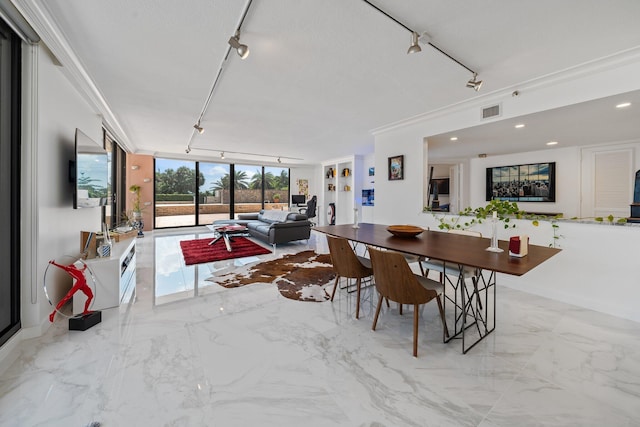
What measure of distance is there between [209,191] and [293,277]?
6484 millimetres

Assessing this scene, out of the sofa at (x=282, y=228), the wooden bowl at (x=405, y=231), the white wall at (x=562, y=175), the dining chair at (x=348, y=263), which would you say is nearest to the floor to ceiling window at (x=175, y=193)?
the sofa at (x=282, y=228)

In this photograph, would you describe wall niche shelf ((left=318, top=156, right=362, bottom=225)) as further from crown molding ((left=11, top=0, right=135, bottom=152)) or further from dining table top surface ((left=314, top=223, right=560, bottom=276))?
crown molding ((left=11, top=0, right=135, bottom=152))

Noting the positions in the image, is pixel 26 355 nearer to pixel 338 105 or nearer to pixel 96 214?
pixel 96 214

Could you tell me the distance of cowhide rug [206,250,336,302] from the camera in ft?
10.1

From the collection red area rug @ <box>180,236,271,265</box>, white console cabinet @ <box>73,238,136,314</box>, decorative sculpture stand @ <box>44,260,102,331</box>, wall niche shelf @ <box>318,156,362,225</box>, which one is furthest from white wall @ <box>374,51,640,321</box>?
decorative sculpture stand @ <box>44,260,102,331</box>

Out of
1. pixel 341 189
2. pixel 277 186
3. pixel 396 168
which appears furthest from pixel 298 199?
pixel 396 168

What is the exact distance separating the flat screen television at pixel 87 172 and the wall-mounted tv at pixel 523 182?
293 inches

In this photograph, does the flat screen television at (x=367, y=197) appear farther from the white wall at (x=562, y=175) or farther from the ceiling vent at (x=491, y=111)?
the ceiling vent at (x=491, y=111)

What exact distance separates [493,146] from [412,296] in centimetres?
456

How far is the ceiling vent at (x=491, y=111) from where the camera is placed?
332 centimetres

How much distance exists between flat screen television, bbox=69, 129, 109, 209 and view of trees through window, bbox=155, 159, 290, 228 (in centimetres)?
531

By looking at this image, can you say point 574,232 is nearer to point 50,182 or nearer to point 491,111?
point 491,111

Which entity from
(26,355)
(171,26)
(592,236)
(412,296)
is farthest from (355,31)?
(26,355)

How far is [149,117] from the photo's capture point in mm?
4473
